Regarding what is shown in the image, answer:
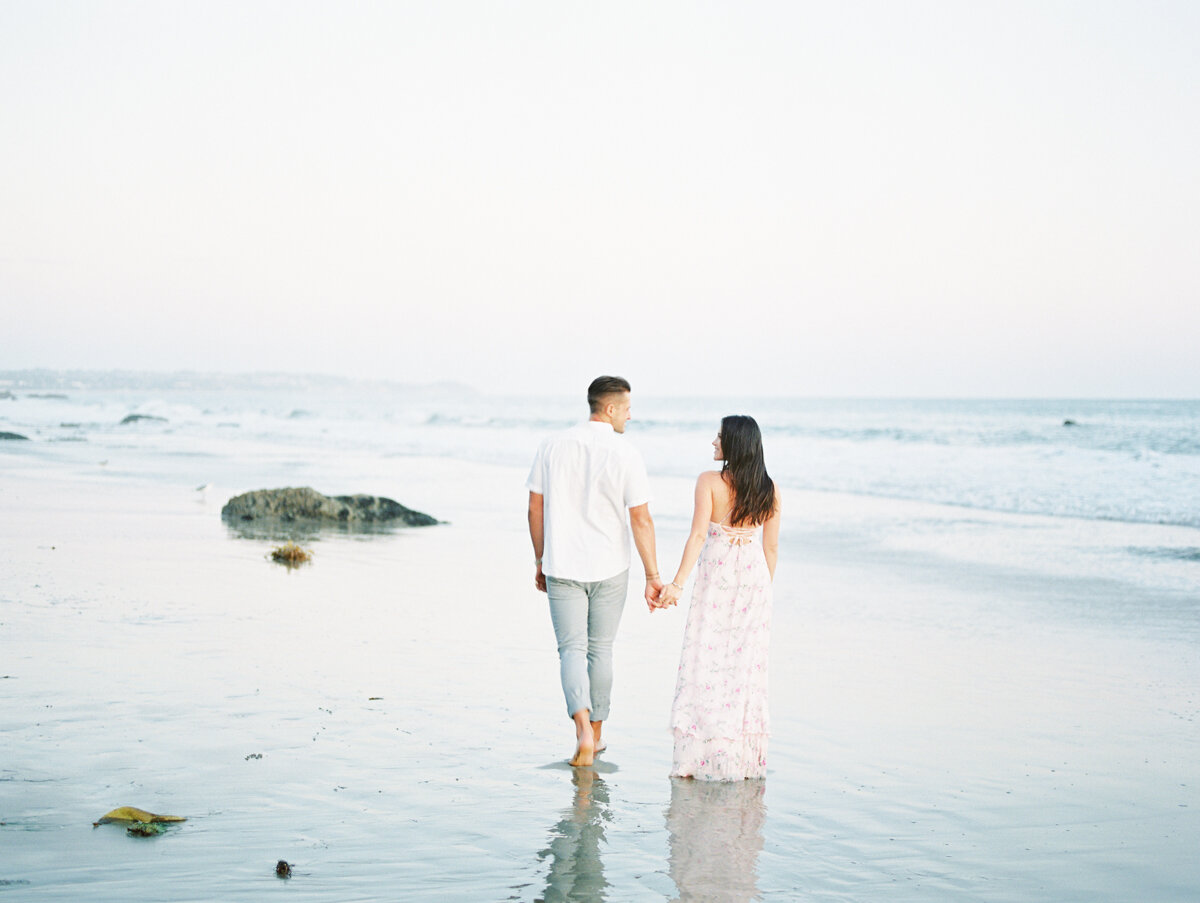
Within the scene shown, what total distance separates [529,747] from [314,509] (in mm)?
9495

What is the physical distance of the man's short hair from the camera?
5.55 meters

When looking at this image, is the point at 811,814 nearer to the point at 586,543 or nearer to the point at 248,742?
the point at 586,543

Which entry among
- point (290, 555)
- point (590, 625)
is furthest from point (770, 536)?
point (290, 555)

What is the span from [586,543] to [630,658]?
7.01 ft

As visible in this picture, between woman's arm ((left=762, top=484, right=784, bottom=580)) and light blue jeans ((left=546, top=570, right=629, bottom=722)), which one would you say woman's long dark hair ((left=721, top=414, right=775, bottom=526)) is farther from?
light blue jeans ((left=546, top=570, right=629, bottom=722))

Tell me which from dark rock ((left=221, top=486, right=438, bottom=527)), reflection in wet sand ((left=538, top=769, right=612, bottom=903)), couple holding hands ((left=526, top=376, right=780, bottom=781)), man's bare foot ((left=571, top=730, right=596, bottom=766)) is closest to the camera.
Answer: reflection in wet sand ((left=538, top=769, right=612, bottom=903))

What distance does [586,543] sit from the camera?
18.0ft

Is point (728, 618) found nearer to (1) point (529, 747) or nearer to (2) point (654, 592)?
(2) point (654, 592)

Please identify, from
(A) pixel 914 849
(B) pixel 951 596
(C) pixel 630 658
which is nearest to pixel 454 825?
(A) pixel 914 849

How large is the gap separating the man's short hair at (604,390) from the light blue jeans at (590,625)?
0.86m

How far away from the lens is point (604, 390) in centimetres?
556

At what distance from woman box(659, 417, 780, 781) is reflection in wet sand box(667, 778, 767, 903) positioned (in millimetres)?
155

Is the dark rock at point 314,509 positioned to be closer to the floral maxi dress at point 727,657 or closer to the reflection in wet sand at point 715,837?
the floral maxi dress at point 727,657

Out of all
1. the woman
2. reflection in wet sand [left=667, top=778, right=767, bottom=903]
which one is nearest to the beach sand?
reflection in wet sand [left=667, top=778, right=767, bottom=903]
